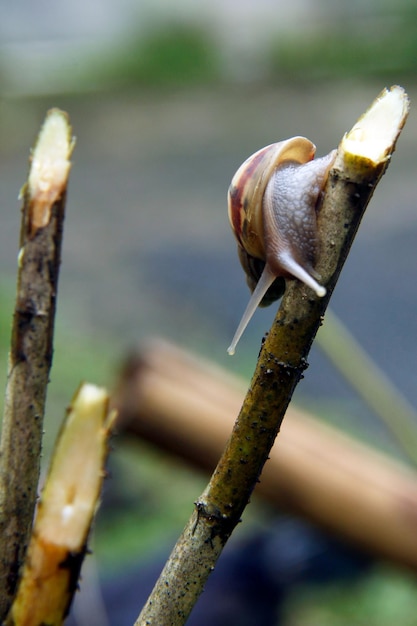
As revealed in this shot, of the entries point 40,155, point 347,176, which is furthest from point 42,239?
point 347,176

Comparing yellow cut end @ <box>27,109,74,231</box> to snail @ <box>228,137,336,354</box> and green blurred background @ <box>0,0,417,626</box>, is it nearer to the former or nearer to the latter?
snail @ <box>228,137,336,354</box>

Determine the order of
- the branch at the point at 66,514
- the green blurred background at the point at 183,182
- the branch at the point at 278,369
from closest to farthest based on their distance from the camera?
the branch at the point at 278,369 < the branch at the point at 66,514 < the green blurred background at the point at 183,182

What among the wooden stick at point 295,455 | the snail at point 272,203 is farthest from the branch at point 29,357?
the wooden stick at point 295,455

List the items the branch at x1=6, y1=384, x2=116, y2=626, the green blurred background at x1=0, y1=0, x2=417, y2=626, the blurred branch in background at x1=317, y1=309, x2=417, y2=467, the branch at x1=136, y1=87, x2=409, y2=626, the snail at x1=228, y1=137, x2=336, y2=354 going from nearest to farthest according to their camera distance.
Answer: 1. the branch at x1=136, y1=87, x2=409, y2=626
2. the snail at x1=228, y1=137, x2=336, y2=354
3. the branch at x1=6, y1=384, x2=116, y2=626
4. the blurred branch in background at x1=317, y1=309, x2=417, y2=467
5. the green blurred background at x1=0, y1=0, x2=417, y2=626

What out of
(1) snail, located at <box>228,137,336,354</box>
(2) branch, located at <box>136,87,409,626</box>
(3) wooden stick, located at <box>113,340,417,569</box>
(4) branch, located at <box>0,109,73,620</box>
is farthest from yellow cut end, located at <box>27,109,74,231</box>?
(3) wooden stick, located at <box>113,340,417,569</box>

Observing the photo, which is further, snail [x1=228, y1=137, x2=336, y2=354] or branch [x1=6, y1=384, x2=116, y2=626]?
branch [x1=6, y1=384, x2=116, y2=626]

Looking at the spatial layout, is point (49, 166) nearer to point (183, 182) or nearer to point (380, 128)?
point (380, 128)

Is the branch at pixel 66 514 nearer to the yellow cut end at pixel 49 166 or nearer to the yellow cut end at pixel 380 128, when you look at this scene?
Answer: the yellow cut end at pixel 49 166
